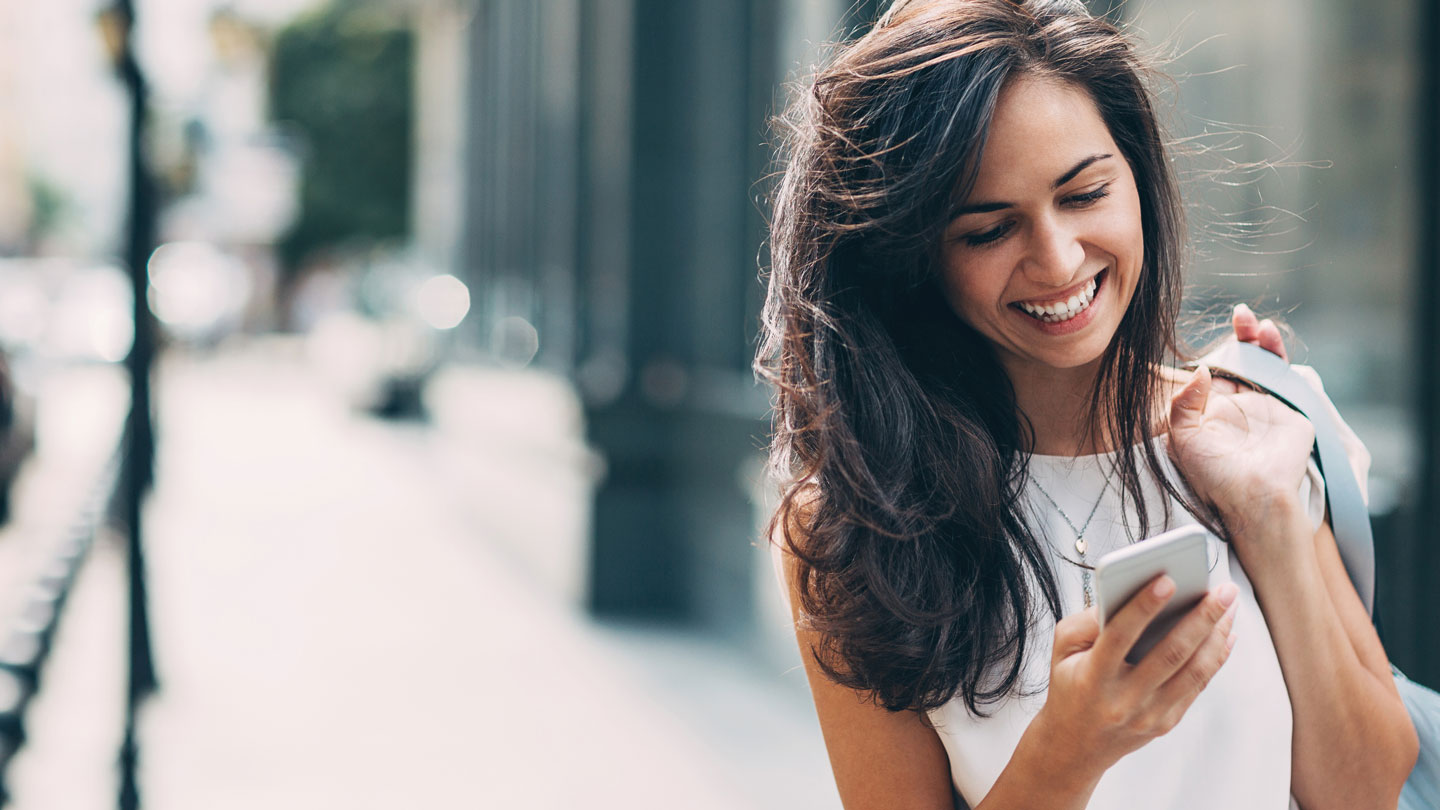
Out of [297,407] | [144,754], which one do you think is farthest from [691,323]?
[297,407]

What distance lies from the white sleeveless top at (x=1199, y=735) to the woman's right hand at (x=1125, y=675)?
6.5 inches

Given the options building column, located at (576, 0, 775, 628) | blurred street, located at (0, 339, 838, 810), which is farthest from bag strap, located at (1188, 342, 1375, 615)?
building column, located at (576, 0, 775, 628)

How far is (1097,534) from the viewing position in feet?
5.93

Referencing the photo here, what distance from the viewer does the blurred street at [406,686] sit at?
18.6ft

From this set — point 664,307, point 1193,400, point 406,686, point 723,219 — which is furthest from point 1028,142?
point 664,307

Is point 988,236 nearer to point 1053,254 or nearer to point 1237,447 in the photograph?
point 1053,254

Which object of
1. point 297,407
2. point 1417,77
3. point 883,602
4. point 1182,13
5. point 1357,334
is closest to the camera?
point 883,602

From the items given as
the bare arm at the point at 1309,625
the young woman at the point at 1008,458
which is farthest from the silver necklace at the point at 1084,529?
the bare arm at the point at 1309,625

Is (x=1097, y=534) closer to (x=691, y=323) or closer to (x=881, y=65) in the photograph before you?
(x=881, y=65)

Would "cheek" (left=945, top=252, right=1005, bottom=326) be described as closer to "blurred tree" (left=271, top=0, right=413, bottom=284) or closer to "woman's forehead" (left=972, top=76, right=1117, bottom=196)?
"woman's forehead" (left=972, top=76, right=1117, bottom=196)

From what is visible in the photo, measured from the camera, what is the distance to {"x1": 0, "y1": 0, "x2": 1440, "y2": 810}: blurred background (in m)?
3.73

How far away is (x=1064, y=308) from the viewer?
67.0 inches

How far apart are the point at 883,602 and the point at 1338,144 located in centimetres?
278

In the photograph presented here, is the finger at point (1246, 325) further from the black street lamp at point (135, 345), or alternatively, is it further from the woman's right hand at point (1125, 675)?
the black street lamp at point (135, 345)
